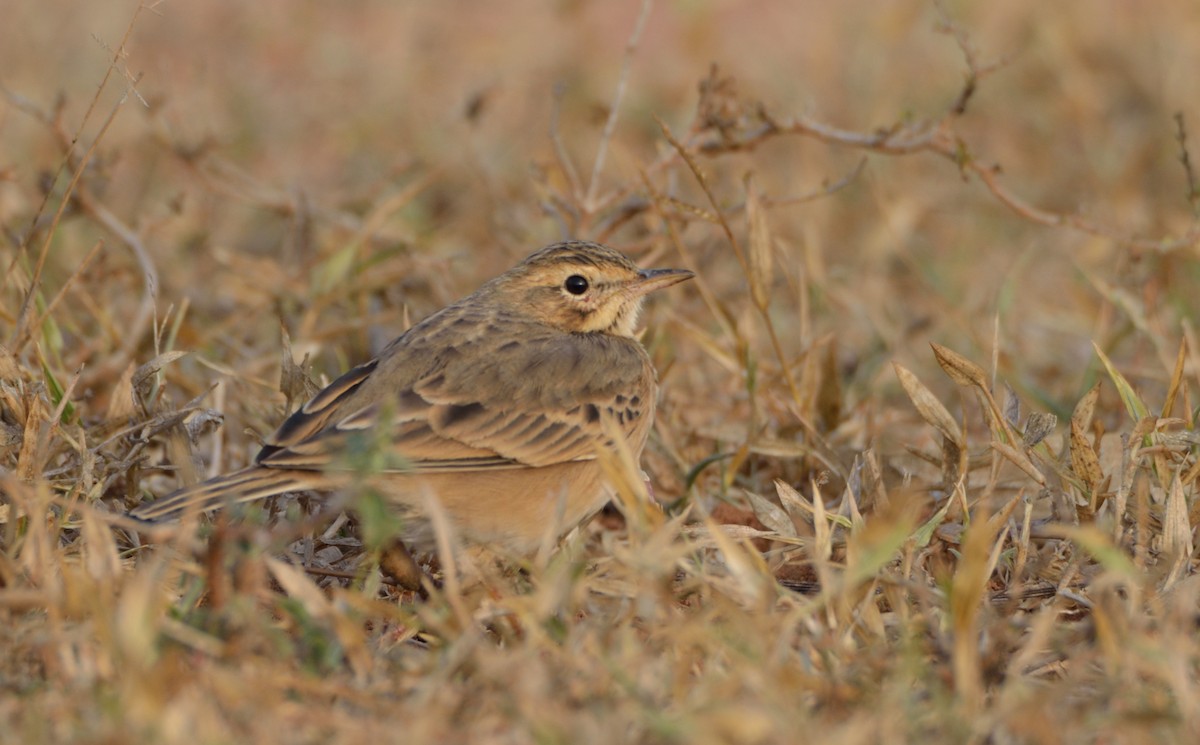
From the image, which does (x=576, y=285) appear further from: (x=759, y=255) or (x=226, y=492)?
(x=226, y=492)

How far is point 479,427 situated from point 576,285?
1.00 m

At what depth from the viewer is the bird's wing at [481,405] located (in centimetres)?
409

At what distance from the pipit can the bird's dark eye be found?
183 mm

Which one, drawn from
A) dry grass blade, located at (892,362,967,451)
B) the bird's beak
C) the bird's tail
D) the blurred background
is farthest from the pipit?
dry grass blade, located at (892,362,967,451)

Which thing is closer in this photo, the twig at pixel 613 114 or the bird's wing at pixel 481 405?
the bird's wing at pixel 481 405

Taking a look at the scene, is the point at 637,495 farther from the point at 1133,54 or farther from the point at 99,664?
the point at 1133,54

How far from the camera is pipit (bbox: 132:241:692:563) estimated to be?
12.9ft

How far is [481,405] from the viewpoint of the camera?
4.30m

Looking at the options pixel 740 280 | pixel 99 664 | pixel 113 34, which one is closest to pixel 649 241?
pixel 740 280

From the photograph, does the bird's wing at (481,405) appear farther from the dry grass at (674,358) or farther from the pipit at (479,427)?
the dry grass at (674,358)

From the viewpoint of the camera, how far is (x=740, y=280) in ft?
21.2

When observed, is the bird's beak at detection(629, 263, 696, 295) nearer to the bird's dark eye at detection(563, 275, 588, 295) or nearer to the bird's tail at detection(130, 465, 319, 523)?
the bird's dark eye at detection(563, 275, 588, 295)

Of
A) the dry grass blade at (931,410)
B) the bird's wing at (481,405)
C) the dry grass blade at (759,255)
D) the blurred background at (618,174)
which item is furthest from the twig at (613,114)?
the dry grass blade at (931,410)

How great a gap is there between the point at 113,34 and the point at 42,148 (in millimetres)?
1828
